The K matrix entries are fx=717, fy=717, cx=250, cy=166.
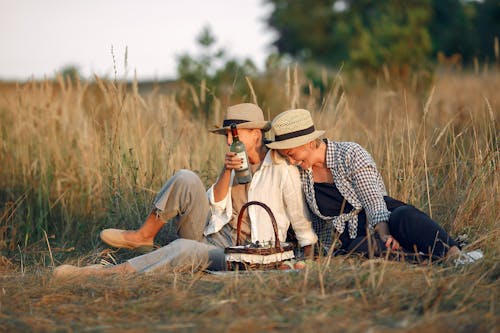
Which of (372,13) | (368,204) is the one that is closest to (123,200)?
(368,204)

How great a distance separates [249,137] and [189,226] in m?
0.70

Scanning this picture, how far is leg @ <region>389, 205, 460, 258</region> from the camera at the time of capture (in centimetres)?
402

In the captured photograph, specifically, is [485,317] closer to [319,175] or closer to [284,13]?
[319,175]

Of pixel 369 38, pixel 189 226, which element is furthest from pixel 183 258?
pixel 369 38

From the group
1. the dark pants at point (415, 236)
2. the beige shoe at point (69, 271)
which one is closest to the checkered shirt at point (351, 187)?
the dark pants at point (415, 236)

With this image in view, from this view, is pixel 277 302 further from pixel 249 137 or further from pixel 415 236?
pixel 249 137

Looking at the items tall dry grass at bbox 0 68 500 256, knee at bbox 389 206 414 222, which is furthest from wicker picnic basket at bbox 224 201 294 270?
tall dry grass at bbox 0 68 500 256

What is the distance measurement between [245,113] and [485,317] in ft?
7.11

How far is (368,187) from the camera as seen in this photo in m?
4.32

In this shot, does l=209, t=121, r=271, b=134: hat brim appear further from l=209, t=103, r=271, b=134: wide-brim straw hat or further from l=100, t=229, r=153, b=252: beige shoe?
l=100, t=229, r=153, b=252: beige shoe

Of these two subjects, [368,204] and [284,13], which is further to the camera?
[284,13]

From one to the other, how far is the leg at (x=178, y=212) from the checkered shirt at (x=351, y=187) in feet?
2.26

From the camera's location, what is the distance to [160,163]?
19.0 ft

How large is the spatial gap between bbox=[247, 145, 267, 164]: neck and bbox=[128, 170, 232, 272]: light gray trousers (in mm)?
369
